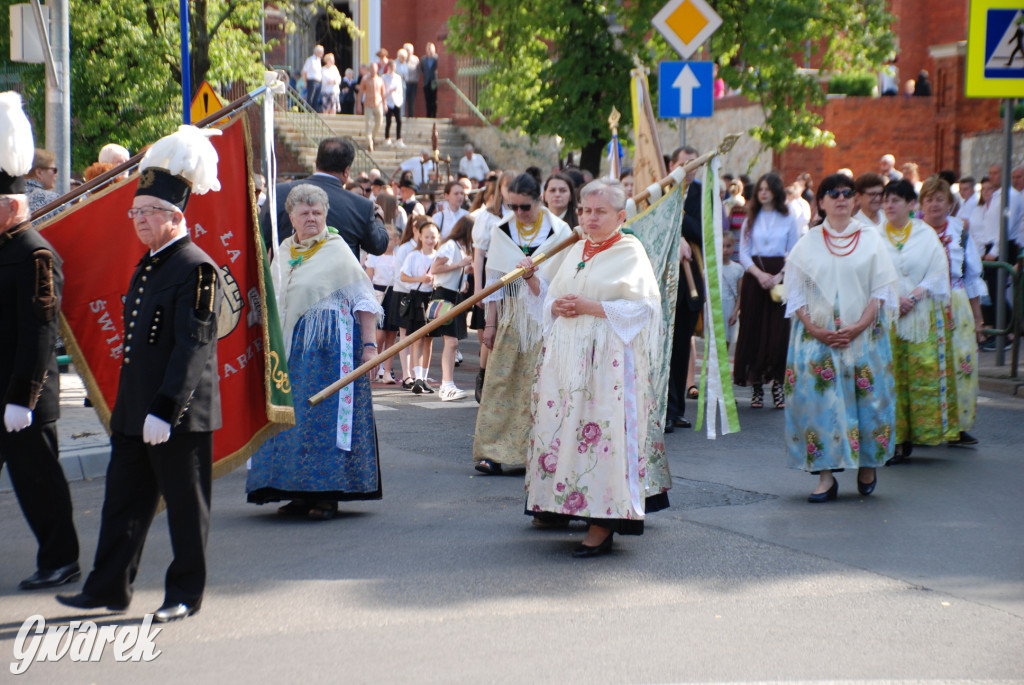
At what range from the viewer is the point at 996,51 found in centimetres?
1234

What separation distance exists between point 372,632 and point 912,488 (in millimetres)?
4136

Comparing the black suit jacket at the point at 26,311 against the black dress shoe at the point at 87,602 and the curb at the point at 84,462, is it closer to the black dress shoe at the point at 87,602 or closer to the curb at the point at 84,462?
the black dress shoe at the point at 87,602

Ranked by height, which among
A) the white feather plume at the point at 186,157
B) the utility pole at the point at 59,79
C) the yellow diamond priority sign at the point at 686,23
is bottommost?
the white feather plume at the point at 186,157

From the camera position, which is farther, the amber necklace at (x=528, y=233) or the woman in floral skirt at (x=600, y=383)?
the amber necklace at (x=528, y=233)

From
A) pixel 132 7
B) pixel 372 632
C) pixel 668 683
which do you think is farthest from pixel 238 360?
pixel 132 7

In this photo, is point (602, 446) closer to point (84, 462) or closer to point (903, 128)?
point (84, 462)

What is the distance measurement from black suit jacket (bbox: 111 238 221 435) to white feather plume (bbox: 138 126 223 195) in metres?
0.25

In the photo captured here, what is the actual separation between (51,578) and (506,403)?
341 cm

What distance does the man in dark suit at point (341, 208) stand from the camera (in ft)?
A: 24.6

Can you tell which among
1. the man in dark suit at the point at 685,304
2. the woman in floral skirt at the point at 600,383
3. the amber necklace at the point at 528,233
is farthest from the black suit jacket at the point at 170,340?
the man in dark suit at the point at 685,304

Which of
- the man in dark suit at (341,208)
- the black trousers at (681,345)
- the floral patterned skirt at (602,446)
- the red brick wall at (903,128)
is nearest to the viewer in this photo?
the floral patterned skirt at (602,446)

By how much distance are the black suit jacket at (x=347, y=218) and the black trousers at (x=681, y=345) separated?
340cm

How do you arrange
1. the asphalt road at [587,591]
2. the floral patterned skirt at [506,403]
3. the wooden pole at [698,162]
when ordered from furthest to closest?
the floral patterned skirt at [506,403] < the wooden pole at [698,162] < the asphalt road at [587,591]

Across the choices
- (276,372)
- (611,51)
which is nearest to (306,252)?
(276,372)
